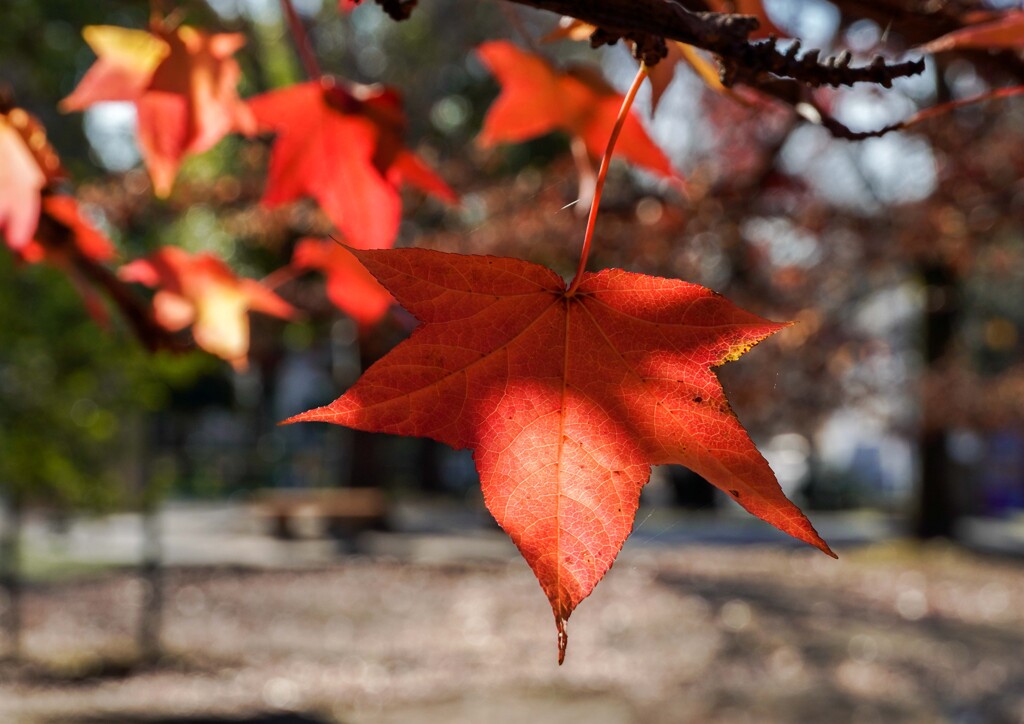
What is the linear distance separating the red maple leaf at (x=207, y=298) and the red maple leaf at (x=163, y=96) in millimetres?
213

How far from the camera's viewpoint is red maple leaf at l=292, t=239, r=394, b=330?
3.58ft

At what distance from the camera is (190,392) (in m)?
20.0

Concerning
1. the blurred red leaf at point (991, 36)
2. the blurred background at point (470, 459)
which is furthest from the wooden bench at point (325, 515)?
the blurred red leaf at point (991, 36)

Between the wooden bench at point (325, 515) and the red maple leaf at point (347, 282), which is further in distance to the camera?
the wooden bench at point (325, 515)

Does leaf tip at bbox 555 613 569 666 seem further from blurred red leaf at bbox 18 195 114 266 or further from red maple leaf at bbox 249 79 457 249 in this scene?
blurred red leaf at bbox 18 195 114 266

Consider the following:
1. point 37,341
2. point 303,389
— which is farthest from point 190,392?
point 37,341

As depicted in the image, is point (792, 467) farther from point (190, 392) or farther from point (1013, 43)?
point (1013, 43)

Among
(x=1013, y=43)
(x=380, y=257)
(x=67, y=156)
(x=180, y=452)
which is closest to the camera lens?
(x=380, y=257)

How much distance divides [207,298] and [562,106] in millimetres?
514

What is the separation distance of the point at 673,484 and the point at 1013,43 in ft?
54.1

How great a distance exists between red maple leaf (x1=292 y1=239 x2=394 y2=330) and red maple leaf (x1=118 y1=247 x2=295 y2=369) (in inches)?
2.6

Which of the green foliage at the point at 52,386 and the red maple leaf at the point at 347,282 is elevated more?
the red maple leaf at the point at 347,282

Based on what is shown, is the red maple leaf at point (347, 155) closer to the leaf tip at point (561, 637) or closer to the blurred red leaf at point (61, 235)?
the blurred red leaf at point (61, 235)

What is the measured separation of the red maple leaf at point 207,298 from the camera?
1.17 metres
